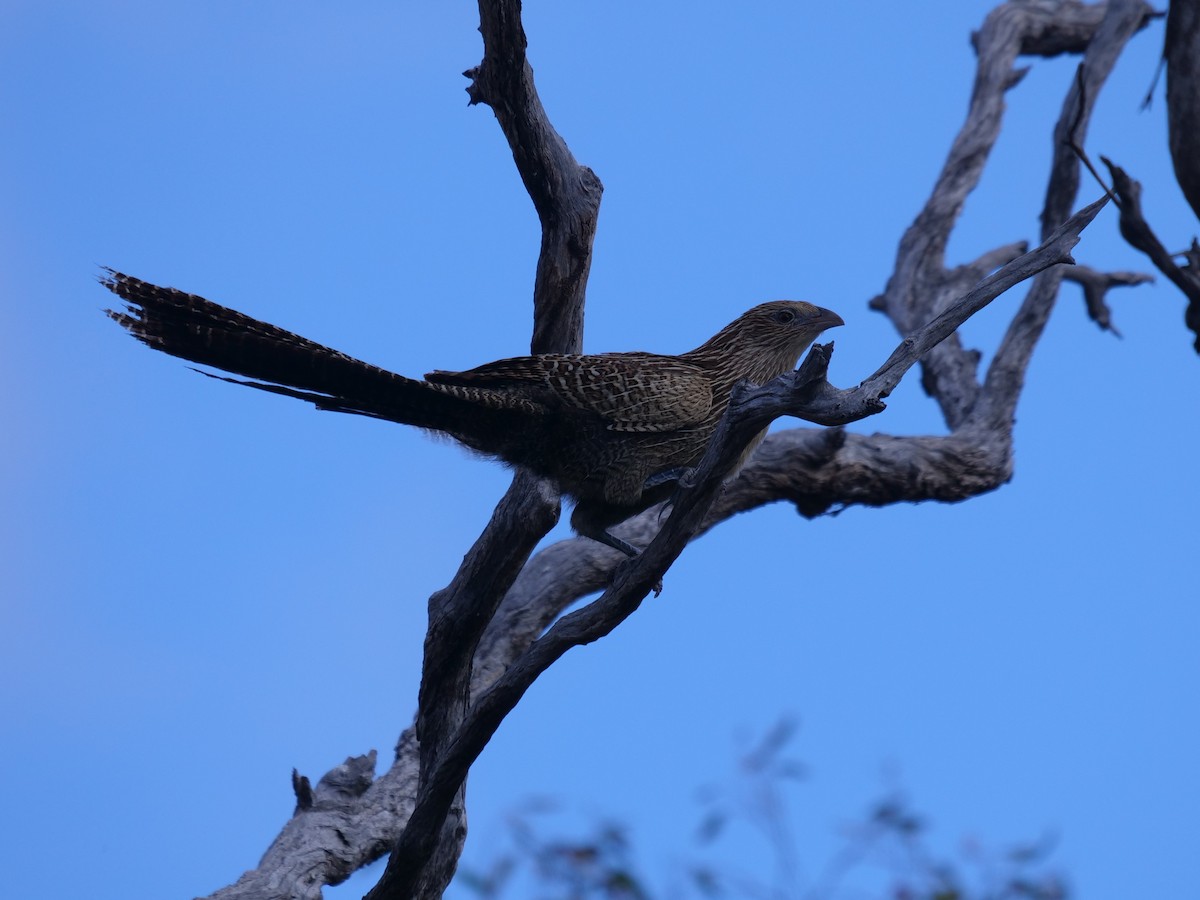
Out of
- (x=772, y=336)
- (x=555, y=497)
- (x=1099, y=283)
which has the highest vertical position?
(x=1099, y=283)

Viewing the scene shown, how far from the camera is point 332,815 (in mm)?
6180

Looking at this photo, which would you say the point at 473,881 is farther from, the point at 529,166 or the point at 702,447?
the point at 529,166

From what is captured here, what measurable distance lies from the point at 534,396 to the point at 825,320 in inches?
62.5

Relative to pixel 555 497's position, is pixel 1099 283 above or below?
above

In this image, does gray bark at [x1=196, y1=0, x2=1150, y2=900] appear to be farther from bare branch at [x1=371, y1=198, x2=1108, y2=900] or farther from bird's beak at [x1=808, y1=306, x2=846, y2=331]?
bird's beak at [x1=808, y1=306, x2=846, y2=331]

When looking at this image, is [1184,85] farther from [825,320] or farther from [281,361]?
[281,361]

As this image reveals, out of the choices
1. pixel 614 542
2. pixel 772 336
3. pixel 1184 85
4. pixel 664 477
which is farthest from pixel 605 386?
pixel 1184 85

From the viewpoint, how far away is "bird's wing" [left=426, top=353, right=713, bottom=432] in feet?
17.3

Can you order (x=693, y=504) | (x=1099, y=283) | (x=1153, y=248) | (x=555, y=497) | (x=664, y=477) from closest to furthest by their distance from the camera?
1. (x=693, y=504)
2. (x=555, y=497)
3. (x=664, y=477)
4. (x=1153, y=248)
5. (x=1099, y=283)

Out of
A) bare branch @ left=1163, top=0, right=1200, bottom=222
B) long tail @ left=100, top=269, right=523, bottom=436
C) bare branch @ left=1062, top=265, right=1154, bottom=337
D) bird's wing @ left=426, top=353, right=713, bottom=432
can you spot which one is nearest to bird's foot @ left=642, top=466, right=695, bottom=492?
bird's wing @ left=426, top=353, right=713, bottom=432

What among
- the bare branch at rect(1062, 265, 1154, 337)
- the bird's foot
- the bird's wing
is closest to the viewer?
the bird's wing

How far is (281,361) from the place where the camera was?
4730 millimetres

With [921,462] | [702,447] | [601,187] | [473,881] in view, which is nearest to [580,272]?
[601,187]

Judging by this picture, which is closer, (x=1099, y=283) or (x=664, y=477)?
(x=664, y=477)
